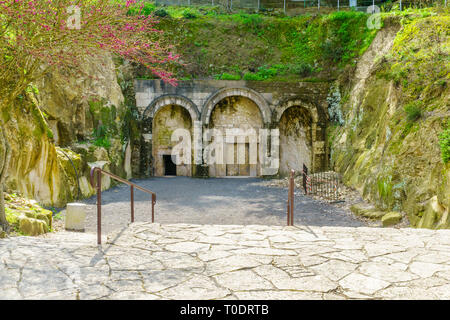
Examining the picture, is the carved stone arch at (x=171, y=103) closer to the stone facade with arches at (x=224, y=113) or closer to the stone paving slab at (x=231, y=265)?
the stone facade with arches at (x=224, y=113)

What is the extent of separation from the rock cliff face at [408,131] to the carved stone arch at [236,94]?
449 centimetres

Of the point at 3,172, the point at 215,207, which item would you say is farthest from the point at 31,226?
the point at 215,207

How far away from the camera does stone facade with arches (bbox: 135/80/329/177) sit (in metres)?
17.7

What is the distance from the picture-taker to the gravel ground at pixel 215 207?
969cm

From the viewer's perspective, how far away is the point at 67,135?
13.7 m

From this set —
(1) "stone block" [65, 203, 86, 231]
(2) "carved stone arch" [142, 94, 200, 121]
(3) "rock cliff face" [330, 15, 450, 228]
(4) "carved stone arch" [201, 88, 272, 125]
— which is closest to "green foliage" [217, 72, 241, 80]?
(4) "carved stone arch" [201, 88, 272, 125]

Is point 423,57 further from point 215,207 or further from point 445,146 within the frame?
point 215,207

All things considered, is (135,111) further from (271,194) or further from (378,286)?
(378,286)

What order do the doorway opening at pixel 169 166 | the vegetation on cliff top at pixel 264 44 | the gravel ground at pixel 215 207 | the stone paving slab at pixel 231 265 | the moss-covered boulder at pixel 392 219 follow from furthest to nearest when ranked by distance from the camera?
the doorway opening at pixel 169 166 < the vegetation on cliff top at pixel 264 44 < the gravel ground at pixel 215 207 < the moss-covered boulder at pixel 392 219 < the stone paving slab at pixel 231 265

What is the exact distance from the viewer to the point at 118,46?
537cm

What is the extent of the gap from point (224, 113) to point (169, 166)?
12.8ft

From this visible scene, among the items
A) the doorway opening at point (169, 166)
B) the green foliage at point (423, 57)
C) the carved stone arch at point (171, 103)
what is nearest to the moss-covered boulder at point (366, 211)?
the green foliage at point (423, 57)
